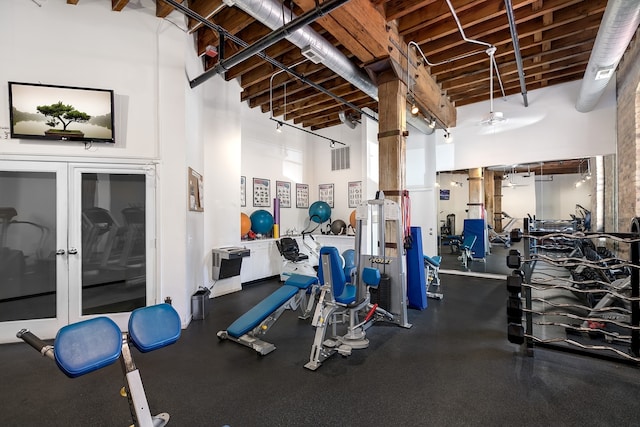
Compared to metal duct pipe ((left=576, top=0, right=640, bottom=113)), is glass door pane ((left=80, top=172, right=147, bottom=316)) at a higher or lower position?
lower

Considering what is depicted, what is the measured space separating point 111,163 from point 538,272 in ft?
28.0

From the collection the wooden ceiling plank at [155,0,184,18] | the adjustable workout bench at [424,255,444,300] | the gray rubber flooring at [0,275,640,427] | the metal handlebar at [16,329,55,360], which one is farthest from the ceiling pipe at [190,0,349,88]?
the adjustable workout bench at [424,255,444,300]

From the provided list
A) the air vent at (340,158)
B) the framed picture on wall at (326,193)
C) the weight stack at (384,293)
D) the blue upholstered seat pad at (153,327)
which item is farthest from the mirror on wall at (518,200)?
the blue upholstered seat pad at (153,327)

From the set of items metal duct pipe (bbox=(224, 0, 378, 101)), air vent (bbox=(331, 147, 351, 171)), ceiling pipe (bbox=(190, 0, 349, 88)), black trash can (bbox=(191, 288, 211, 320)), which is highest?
metal duct pipe (bbox=(224, 0, 378, 101))

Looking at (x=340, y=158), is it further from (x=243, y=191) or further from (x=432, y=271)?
(x=432, y=271)

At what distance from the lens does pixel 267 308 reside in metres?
3.45

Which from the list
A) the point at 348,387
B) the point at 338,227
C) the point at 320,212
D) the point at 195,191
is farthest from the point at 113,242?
the point at 338,227

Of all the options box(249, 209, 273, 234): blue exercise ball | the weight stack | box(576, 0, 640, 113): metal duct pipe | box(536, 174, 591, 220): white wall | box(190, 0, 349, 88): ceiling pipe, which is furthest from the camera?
box(249, 209, 273, 234): blue exercise ball

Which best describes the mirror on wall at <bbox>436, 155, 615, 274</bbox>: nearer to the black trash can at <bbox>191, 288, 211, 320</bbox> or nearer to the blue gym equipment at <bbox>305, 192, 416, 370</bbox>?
the blue gym equipment at <bbox>305, 192, 416, 370</bbox>

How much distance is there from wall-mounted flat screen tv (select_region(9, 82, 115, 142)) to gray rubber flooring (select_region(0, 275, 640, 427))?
8.21 feet

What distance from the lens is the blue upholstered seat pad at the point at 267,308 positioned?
3.33 metres

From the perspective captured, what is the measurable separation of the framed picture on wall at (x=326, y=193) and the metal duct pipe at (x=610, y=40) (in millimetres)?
5506

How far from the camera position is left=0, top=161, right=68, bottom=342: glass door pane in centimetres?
361

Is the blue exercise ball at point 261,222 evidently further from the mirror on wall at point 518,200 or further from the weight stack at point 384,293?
the mirror on wall at point 518,200
